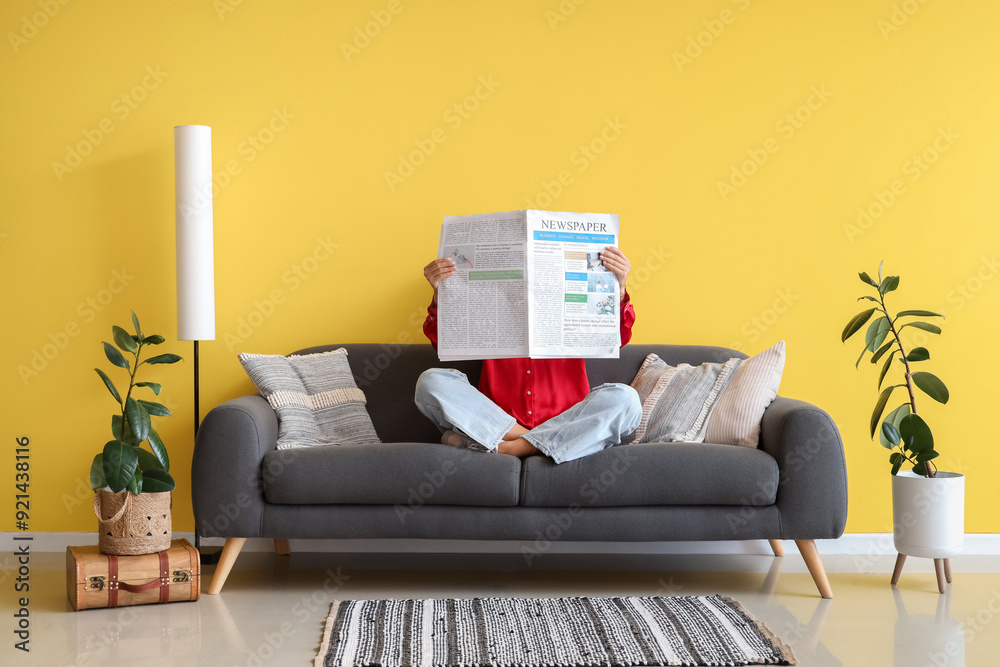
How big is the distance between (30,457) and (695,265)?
2.72 m

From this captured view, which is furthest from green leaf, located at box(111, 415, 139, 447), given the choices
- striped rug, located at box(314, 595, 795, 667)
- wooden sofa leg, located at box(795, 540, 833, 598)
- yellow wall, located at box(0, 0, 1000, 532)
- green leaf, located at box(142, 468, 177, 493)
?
wooden sofa leg, located at box(795, 540, 833, 598)

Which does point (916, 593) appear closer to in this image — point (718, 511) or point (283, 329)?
point (718, 511)

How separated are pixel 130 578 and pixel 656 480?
1.58 m

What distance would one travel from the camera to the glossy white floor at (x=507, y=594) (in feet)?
6.82

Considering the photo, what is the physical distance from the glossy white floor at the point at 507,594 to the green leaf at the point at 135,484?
0.34 metres

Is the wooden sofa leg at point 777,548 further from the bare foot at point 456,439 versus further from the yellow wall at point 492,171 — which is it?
the bare foot at point 456,439

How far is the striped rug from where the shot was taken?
2.00 metres

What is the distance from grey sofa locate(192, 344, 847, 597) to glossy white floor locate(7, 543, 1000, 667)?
23cm

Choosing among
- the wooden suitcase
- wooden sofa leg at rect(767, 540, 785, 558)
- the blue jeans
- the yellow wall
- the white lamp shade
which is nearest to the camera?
the wooden suitcase

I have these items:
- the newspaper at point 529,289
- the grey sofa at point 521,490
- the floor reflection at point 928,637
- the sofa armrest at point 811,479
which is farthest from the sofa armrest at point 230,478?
the floor reflection at point 928,637

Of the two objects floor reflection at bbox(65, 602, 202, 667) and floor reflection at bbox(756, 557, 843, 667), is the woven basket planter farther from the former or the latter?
floor reflection at bbox(756, 557, 843, 667)

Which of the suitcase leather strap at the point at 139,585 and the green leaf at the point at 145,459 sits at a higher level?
the green leaf at the point at 145,459

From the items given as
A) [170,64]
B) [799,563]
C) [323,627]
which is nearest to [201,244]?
[170,64]

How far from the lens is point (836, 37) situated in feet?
10.7
